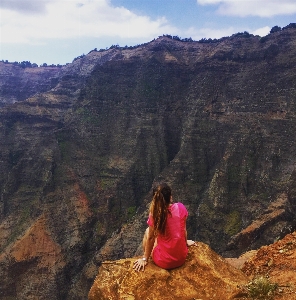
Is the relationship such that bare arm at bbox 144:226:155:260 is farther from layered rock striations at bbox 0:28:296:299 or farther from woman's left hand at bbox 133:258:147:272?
layered rock striations at bbox 0:28:296:299

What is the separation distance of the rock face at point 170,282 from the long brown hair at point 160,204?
100 cm

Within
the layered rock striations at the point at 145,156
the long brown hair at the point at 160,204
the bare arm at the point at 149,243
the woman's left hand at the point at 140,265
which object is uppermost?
the long brown hair at the point at 160,204

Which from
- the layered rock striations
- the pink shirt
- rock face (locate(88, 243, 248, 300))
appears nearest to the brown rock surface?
rock face (locate(88, 243, 248, 300))

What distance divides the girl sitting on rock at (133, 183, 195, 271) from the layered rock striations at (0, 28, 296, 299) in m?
21.0

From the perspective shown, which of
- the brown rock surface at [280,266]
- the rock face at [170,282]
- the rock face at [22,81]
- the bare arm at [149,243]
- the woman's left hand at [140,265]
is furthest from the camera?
the rock face at [22,81]

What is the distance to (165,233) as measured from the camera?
22.0 ft

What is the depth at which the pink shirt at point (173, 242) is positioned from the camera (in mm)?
6699

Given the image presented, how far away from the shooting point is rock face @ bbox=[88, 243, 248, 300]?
652cm

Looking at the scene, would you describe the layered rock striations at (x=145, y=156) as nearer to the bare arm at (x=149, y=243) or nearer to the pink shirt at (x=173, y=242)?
the pink shirt at (x=173, y=242)

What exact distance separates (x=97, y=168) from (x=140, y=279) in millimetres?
45208

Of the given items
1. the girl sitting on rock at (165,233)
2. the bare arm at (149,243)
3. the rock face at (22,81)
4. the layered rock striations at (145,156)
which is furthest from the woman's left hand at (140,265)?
the rock face at (22,81)

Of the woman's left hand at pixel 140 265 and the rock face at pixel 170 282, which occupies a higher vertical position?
the woman's left hand at pixel 140 265

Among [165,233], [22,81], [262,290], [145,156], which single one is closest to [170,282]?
[165,233]

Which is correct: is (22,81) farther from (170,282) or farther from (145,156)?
(170,282)
